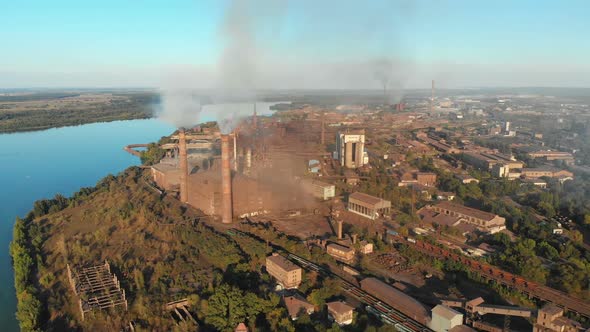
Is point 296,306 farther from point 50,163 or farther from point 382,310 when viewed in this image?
point 50,163

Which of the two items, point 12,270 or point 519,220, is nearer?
point 12,270

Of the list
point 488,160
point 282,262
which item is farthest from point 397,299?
point 488,160

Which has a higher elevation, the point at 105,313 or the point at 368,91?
the point at 368,91

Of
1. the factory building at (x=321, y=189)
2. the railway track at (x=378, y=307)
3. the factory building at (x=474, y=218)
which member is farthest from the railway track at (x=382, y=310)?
the factory building at (x=321, y=189)

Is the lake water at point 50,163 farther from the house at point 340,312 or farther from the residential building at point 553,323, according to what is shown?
the residential building at point 553,323

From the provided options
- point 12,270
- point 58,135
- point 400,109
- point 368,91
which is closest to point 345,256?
point 12,270

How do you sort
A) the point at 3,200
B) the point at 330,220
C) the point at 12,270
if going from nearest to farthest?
the point at 12,270 → the point at 330,220 → the point at 3,200

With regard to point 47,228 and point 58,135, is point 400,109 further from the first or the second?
point 47,228
